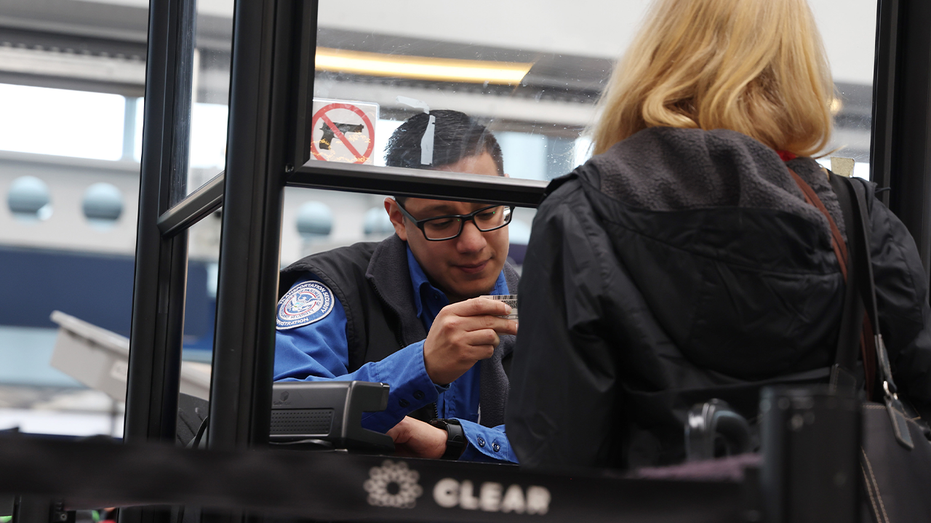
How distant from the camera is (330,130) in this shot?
4.65 ft

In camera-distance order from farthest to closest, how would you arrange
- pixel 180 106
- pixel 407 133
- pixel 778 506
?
pixel 180 106 → pixel 407 133 → pixel 778 506

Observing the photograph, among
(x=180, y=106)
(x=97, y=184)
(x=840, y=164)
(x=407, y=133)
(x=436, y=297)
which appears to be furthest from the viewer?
(x=97, y=184)

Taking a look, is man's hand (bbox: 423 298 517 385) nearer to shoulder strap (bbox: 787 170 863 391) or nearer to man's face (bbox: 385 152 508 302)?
man's face (bbox: 385 152 508 302)

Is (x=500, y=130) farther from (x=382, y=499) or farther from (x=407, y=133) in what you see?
(x=382, y=499)

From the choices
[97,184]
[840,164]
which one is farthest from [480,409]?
[97,184]

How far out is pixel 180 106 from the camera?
1.98 m

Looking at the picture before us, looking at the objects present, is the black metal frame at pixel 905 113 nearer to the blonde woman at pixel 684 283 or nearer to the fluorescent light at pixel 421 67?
the blonde woman at pixel 684 283

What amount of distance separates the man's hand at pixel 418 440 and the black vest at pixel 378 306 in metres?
0.29

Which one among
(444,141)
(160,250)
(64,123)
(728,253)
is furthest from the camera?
(64,123)

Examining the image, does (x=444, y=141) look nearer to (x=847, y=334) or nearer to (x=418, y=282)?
(x=418, y=282)

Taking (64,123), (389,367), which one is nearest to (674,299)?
(389,367)

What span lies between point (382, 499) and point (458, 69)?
1.09 metres

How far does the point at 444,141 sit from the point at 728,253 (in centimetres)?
69

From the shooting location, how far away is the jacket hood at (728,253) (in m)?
0.99
